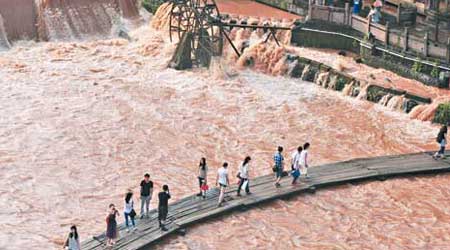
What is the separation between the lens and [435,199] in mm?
28562

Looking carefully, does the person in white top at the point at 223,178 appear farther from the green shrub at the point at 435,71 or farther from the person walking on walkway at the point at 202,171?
the green shrub at the point at 435,71

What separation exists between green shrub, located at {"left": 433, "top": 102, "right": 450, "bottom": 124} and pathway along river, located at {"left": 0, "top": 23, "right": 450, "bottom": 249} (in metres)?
0.50

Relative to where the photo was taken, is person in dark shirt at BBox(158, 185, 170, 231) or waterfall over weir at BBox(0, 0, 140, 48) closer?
person in dark shirt at BBox(158, 185, 170, 231)

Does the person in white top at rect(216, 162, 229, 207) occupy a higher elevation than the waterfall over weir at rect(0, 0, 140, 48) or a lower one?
lower

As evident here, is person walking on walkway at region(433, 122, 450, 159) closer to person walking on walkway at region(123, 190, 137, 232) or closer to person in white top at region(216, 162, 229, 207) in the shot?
person in white top at region(216, 162, 229, 207)

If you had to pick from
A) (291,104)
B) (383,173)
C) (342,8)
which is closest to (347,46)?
(342,8)

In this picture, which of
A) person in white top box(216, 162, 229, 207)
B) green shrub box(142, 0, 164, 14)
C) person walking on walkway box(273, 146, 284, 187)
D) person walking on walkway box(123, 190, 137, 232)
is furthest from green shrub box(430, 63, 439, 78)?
person walking on walkway box(123, 190, 137, 232)

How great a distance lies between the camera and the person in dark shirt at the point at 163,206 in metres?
24.8

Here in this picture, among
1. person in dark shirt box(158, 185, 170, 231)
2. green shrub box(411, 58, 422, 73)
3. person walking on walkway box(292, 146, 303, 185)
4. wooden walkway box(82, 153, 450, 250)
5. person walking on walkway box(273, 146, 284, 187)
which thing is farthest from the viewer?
green shrub box(411, 58, 422, 73)

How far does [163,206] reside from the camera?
2502cm

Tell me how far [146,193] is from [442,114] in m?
13.5

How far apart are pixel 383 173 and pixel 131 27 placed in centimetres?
2031

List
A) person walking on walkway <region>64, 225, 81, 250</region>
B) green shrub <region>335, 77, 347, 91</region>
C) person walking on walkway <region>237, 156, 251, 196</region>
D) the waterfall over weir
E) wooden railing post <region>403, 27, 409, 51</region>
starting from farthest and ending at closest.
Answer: the waterfall over weir
wooden railing post <region>403, 27, 409, 51</region>
green shrub <region>335, 77, 347, 91</region>
person walking on walkway <region>237, 156, 251, 196</region>
person walking on walkway <region>64, 225, 81, 250</region>

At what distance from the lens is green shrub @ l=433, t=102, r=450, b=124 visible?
34000 millimetres
